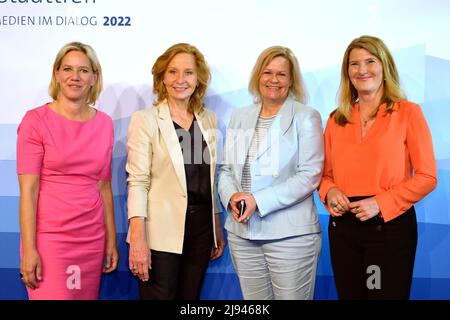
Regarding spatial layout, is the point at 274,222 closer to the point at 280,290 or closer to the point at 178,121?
the point at 280,290

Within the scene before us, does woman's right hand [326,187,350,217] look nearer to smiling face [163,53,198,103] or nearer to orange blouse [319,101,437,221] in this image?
orange blouse [319,101,437,221]

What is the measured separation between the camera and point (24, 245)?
8.61 feet

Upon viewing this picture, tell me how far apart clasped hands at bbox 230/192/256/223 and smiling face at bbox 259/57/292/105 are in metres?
0.54

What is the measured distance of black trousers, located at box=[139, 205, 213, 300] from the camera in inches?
106

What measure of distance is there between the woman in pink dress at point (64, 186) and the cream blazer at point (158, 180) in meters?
0.23

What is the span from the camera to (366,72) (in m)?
2.61

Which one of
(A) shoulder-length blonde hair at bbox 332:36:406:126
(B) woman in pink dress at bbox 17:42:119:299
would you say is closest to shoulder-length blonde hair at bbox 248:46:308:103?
(A) shoulder-length blonde hair at bbox 332:36:406:126

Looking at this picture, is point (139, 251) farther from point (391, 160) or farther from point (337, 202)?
point (391, 160)

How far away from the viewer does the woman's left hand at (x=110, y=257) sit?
2926mm

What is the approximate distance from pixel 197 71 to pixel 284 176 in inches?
29.2

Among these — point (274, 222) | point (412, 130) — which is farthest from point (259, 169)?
point (412, 130)

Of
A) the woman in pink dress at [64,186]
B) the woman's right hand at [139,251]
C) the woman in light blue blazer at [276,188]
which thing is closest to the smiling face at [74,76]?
the woman in pink dress at [64,186]

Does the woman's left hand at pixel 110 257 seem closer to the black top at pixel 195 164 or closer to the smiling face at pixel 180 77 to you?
the black top at pixel 195 164
